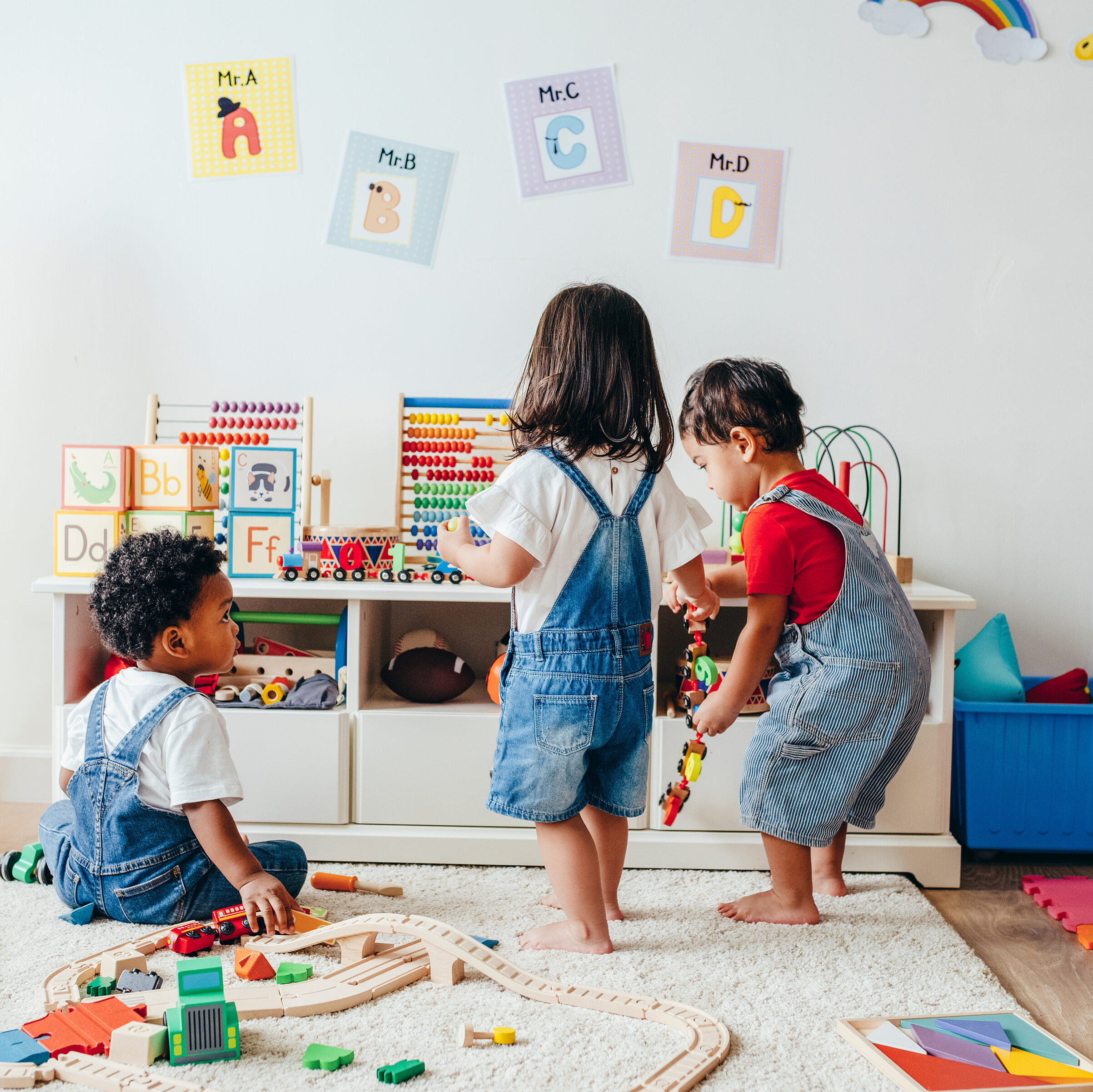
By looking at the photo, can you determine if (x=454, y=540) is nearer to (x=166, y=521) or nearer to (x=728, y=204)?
(x=166, y=521)

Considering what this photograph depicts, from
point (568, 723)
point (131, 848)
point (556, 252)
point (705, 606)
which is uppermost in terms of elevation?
point (556, 252)

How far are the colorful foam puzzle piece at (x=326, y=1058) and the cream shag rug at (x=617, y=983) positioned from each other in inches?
0.4

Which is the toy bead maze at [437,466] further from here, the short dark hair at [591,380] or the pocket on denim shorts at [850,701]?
the pocket on denim shorts at [850,701]

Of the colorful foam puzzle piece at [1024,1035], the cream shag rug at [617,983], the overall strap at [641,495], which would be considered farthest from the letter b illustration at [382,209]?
the colorful foam puzzle piece at [1024,1035]

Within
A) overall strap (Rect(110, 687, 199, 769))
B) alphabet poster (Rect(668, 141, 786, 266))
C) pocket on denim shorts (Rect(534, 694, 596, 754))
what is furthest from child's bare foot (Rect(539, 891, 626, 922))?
alphabet poster (Rect(668, 141, 786, 266))

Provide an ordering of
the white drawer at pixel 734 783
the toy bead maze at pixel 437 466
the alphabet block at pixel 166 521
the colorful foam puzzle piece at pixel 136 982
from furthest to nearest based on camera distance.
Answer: the toy bead maze at pixel 437 466 < the alphabet block at pixel 166 521 < the white drawer at pixel 734 783 < the colorful foam puzzle piece at pixel 136 982

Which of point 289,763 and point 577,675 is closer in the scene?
point 577,675

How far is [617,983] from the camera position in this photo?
4.08ft

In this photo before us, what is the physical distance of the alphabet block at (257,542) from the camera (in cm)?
184

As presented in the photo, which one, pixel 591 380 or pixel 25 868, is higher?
pixel 591 380

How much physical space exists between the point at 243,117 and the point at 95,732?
135 centimetres

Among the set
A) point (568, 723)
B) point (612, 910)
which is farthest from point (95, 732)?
point (612, 910)

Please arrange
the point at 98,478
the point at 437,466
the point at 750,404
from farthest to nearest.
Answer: the point at 437,466
the point at 98,478
the point at 750,404

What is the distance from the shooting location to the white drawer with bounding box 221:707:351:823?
171 centimetres
